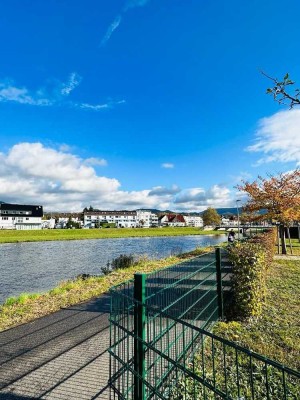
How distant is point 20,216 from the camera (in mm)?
114875

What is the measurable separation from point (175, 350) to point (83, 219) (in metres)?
156

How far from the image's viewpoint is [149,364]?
4086mm

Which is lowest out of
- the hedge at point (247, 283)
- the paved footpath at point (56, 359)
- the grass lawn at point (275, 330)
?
the grass lawn at point (275, 330)

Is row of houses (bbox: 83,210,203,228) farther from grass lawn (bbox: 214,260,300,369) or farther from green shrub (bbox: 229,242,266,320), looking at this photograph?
green shrub (bbox: 229,242,266,320)

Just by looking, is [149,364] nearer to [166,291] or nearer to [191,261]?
[166,291]

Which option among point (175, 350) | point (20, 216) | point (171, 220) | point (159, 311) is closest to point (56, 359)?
point (175, 350)

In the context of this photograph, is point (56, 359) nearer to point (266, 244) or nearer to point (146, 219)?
point (266, 244)

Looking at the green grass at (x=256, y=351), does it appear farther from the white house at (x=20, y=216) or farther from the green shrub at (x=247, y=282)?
the white house at (x=20, y=216)

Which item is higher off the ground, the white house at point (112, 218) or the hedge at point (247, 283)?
the white house at point (112, 218)

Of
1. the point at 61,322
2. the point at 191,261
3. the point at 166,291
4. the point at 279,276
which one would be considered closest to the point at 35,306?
the point at 61,322

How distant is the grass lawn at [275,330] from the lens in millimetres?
5930

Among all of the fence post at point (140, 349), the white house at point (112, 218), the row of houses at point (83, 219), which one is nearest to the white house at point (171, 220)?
the row of houses at point (83, 219)

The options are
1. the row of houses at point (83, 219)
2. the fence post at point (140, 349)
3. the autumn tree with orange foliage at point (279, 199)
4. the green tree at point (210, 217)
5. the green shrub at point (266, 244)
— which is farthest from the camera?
the row of houses at point (83, 219)

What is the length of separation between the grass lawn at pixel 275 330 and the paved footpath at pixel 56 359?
2798 millimetres
